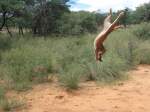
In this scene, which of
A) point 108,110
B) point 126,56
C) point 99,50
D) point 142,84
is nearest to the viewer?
point 99,50

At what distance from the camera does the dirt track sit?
7.07 m

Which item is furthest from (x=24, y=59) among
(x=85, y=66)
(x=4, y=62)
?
(x=85, y=66)

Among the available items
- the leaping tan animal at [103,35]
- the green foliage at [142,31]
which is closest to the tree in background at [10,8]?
the green foliage at [142,31]

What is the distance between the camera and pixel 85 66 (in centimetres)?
1027

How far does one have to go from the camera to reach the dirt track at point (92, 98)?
7.07m

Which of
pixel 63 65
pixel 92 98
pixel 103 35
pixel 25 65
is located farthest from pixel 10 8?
pixel 103 35

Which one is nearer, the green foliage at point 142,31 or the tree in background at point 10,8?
the tree in background at point 10,8

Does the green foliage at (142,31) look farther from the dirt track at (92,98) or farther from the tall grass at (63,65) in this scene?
the dirt track at (92,98)

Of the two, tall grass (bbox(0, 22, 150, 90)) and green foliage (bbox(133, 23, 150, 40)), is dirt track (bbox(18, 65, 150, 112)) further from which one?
green foliage (bbox(133, 23, 150, 40))

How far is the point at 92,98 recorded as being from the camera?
789cm

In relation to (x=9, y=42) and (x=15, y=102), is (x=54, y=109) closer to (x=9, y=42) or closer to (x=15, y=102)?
(x=15, y=102)

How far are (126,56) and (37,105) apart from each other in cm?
618

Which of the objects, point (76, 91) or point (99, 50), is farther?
point (76, 91)

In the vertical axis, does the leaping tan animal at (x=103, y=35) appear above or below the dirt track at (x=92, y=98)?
above
